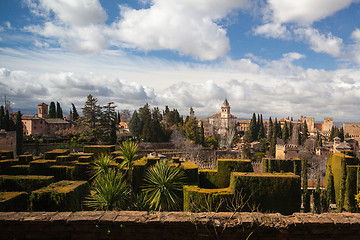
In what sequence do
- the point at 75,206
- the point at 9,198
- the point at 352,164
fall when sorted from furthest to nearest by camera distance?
the point at 352,164 → the point at 75,206 → the point at 9,198

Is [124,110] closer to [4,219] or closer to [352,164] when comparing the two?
[352,164]

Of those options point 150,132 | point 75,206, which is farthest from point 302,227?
point 150,132

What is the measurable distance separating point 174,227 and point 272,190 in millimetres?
6648

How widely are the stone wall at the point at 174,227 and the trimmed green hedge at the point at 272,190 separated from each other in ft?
16.6

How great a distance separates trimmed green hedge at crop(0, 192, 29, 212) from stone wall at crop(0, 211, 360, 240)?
3200 mm

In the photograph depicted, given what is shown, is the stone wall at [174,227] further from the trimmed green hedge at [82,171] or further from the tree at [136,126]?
the tree at [136,126]

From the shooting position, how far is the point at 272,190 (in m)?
9.71

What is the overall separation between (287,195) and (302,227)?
579 cm

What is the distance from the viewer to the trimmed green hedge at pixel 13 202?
7.08 m

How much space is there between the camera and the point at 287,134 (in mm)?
60969

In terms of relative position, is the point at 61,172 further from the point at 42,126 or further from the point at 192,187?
the point at 42,126

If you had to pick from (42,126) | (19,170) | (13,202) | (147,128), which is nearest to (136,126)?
(147,128)

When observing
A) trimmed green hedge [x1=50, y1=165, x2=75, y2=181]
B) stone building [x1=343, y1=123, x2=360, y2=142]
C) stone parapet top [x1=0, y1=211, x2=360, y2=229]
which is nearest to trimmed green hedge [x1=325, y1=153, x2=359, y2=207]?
stone parapet top [x1=0, y1=211, x2=360, y2=229]

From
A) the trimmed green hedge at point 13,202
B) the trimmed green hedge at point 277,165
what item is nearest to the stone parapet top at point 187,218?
the trimmed green hedge at point 13,202
